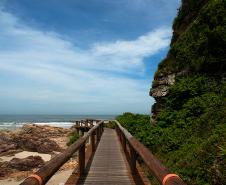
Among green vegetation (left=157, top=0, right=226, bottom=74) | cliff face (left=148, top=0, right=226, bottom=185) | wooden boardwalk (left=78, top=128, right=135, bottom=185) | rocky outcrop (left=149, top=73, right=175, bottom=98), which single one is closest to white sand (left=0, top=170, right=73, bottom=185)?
wooden boardwalk (left=78, top=128, right=135, bottom=185)

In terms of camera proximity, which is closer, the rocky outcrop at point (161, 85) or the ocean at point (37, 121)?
the rocky outcrop at point (161, 85)

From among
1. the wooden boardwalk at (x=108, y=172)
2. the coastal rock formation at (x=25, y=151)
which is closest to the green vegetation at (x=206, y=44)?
the wooden boardwalk at (x=108, y=172)

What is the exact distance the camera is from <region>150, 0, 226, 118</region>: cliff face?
48.5ft

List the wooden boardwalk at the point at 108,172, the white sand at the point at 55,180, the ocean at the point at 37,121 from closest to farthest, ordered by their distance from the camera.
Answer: the wooden boardwalk at the point at 108,172, the white sand at the point at 55,180, the ocean at the point at 37,121

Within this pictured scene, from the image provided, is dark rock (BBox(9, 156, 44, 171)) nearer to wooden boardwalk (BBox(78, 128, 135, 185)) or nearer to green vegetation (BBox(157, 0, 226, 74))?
wooden boardwalk (BBox(78, 128, 135, 185))

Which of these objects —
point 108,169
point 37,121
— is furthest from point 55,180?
point 37,121

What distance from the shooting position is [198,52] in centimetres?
1597

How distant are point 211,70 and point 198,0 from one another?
5.97m

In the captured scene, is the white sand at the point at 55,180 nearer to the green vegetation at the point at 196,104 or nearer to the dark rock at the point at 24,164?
the dark rock at the point at 24,164

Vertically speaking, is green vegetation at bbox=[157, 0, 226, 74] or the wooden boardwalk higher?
green vegetation at bbox=[157, 0, 226, 74]

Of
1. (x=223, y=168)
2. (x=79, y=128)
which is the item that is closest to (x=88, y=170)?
(x=223, y=168)

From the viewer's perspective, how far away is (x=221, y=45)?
1476cm

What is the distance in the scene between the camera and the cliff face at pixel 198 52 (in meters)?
14.8

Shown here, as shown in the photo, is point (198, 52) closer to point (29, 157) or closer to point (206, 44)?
point (206, 44)
